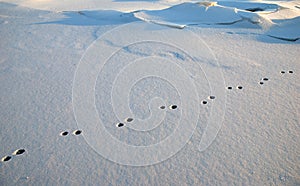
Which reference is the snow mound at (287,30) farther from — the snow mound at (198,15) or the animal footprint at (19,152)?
the animal footprint at (19,152)

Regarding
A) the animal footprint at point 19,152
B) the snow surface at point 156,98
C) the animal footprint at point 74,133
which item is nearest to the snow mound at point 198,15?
the snow surface at point 156,98

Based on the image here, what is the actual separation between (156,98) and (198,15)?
2109 millimetres

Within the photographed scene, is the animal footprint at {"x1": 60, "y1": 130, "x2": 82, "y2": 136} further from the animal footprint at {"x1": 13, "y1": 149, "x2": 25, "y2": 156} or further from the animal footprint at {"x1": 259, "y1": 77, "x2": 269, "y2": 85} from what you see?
the animal footprint at {"x1": 259, "y1": 77, "x2": 269, "y2": 85}

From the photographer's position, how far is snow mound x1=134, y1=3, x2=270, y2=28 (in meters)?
3.40

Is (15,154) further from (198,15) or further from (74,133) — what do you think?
(198,15)

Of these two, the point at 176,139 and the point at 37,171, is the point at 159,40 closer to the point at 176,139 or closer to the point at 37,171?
the point at 176,139

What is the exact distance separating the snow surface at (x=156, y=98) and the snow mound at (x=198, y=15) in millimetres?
23

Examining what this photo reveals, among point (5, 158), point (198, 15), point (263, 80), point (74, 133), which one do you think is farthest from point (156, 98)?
point (198, 15)

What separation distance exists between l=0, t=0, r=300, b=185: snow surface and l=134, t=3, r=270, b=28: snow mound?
0.02 metres

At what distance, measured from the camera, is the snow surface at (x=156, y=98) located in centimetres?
139

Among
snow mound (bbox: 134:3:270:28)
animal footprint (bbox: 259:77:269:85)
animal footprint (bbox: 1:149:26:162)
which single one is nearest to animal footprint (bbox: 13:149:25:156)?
animal footprint (bbox: 1:149:26:162)

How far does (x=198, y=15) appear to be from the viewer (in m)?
3.65

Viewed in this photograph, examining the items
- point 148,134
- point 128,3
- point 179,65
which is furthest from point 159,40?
point 128,3

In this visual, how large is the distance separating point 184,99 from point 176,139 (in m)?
0.45
